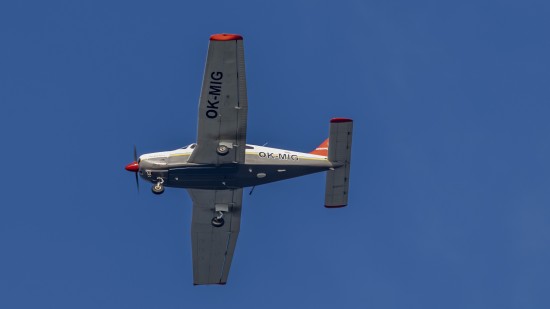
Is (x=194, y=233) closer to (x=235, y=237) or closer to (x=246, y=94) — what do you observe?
(x=235, y=237)

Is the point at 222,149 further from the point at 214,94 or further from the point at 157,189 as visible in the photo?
the point at 157,189

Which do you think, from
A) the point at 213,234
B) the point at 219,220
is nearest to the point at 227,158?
the point at 219,220

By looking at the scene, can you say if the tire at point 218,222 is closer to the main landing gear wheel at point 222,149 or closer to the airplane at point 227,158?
the airplane at point 227,158

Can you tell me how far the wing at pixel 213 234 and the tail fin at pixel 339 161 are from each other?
4.22 metres

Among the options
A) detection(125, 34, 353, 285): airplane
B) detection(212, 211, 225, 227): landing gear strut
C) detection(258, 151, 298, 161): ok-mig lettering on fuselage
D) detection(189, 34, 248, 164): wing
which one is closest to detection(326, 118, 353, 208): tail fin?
detection(125, 34, 353, 285): airplane

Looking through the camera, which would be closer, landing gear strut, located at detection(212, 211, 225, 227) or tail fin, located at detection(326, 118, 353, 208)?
tail fin, located at detection(326, 118, 353, 208)

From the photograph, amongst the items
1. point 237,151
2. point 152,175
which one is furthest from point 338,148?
point 152,175

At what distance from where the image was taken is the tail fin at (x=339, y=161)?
49.7 m

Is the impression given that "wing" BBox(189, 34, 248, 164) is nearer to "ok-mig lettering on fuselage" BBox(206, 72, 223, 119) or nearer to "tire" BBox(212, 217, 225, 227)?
"ok-mig lettering on fuselage" BBox(206, 72, 223, 119)

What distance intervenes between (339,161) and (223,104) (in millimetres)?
6113

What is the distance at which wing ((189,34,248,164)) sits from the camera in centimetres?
4603

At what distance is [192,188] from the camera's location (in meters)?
50.9

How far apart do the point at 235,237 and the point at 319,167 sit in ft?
20.8

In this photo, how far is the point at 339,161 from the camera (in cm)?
5028
